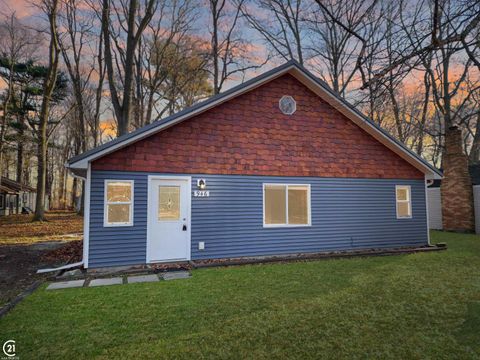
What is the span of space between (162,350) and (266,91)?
24.0ft

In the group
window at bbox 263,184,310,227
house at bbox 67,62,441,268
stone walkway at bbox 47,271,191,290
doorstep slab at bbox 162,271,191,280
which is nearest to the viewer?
stone walkway at bbox 47,271,191,290

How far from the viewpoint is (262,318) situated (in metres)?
4.14

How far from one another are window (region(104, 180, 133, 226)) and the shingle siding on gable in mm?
403

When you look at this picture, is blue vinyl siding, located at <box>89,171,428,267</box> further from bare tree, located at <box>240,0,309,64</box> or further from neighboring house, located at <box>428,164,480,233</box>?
bare tree, located at <box>240,0,309,64</box>

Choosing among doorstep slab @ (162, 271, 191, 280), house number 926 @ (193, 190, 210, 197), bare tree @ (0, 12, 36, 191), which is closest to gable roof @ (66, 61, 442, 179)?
house number 926 @ (193, 190, 210, 197)

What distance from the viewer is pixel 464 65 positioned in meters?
15.9

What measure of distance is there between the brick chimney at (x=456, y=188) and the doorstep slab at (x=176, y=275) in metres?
13.5

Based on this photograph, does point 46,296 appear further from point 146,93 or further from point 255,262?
point 146,93

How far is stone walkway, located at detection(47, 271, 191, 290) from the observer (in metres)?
5.84

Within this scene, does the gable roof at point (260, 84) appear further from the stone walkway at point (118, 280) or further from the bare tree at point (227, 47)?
the bare tree at point (227, 47)

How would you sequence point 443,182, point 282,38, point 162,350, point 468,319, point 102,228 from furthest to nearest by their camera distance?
point 282,38
point 443,182
point 102,228
point 468,319
point 162,350

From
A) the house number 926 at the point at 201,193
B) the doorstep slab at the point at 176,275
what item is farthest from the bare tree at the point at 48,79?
the doorstep slab at the point at 176,275

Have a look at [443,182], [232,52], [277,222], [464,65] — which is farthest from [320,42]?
[277,222]

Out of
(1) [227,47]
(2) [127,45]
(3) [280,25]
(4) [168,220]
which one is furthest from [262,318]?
(3) [280,25]
